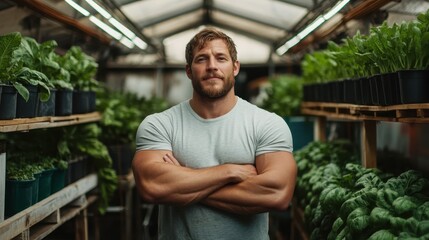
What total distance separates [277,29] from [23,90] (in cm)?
729

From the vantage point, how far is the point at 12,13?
413 centimetres

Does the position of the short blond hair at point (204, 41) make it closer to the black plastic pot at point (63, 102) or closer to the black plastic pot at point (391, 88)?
the black plastic pot at point (391, 88)

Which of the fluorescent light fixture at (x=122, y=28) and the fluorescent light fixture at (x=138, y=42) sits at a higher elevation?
the fluorescent light fixture at (x=138, y=42)

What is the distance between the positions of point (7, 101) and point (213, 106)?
1159 millimetres

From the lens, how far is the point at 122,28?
17.8 ft

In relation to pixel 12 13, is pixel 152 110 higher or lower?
lower

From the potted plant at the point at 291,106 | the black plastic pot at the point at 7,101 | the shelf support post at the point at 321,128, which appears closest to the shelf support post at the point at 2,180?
the black plastic pot at the point at 7,101

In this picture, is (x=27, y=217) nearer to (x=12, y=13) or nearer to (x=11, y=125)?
(x=11, y=125)

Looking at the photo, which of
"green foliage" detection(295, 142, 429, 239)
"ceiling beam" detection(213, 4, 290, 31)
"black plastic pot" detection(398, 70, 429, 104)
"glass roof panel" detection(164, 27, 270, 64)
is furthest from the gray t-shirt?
"glass roof panel" detection(164, 27, 270, 64)

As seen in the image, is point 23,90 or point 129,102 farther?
point 129,102

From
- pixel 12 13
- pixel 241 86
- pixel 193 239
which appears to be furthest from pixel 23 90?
pixel 241 86

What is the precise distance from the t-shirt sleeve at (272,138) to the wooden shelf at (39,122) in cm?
138

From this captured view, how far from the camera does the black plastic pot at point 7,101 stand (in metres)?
2.64

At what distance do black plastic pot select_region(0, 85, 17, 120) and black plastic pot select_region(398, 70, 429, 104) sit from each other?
2.09 meters
